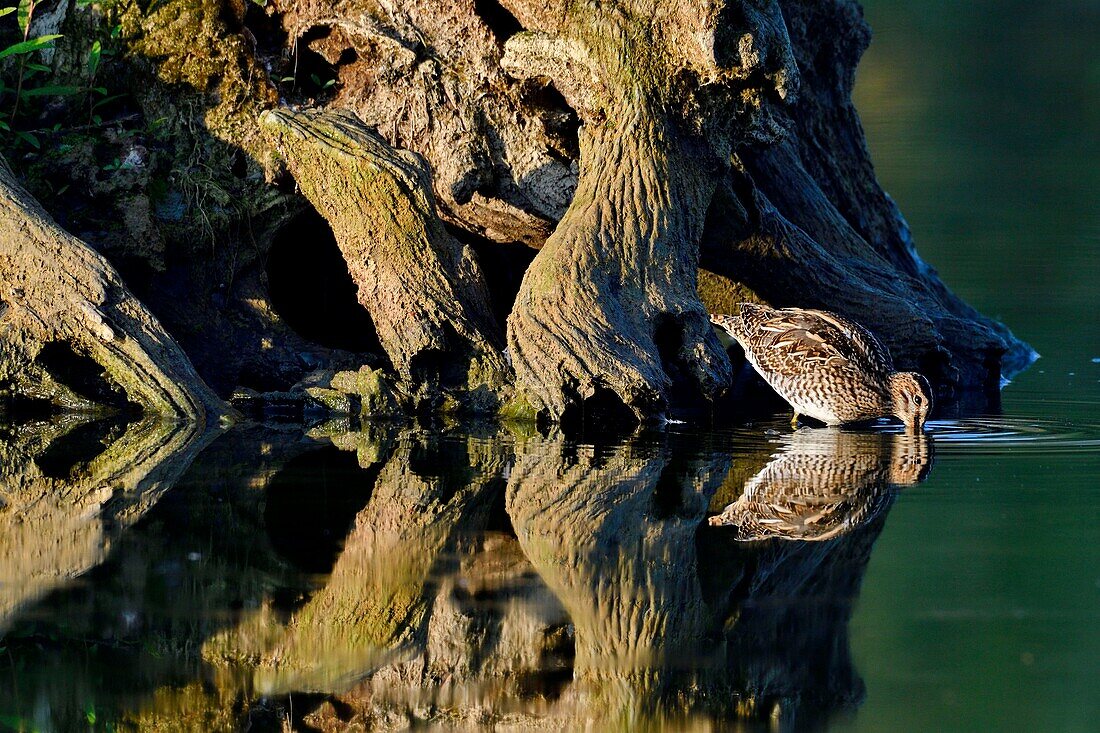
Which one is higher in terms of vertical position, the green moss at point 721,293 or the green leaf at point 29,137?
the green leaf at point 29,137

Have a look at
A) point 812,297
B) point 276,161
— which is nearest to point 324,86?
point 276,161

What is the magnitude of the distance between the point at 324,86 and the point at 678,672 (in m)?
6.63

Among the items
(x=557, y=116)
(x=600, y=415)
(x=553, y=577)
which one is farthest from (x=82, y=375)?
(x=553, y=577)

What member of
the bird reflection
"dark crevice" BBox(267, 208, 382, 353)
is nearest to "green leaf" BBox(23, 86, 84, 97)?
"dark crevice" BBox(267, 208, 382, 353)

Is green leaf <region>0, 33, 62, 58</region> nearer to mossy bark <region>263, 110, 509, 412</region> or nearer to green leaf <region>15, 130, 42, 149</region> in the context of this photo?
green leaf <region>15, 130, 42, 149</region>

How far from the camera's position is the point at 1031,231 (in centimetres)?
1827

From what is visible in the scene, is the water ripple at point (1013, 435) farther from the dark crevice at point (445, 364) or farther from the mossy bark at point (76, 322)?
the mossy bark at point (76, 322)

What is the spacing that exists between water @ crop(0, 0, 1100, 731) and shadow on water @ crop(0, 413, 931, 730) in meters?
0.01

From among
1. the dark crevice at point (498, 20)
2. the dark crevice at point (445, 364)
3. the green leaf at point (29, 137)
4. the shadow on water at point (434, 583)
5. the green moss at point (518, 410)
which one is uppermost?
the dark crevice at point (498, 20)

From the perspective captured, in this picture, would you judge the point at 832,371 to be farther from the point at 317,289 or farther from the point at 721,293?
the point at 317,289

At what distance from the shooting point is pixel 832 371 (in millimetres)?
9211

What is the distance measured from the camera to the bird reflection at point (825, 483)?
6.29 metres

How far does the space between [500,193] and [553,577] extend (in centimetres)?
489

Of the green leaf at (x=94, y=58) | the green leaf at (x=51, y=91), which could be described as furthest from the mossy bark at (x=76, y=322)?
the green leaf at (x=94, y=58)
